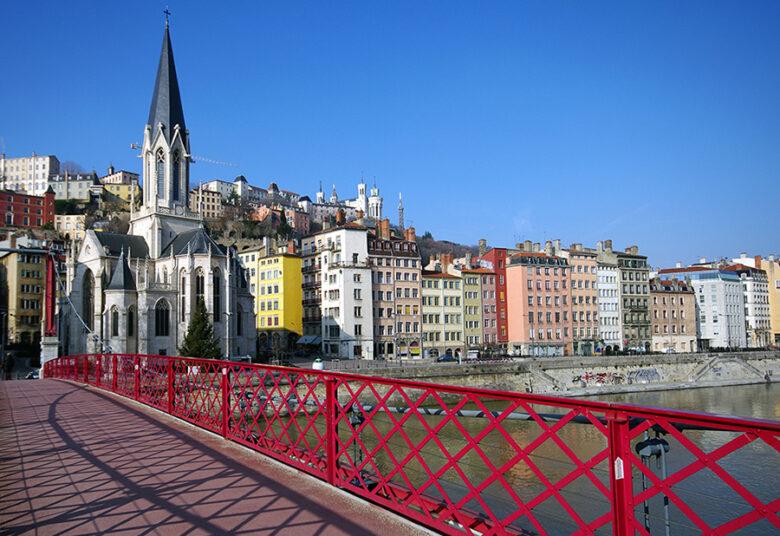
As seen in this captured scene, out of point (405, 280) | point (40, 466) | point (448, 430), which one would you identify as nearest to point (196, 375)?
point (40, 466)

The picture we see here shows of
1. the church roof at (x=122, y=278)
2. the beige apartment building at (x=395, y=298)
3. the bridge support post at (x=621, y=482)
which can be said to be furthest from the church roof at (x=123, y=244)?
the bridge support post at (x=621, y=482)

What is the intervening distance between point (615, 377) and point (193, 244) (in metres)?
43.2

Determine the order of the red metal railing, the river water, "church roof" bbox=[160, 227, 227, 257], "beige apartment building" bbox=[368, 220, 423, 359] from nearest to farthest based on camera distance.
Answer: the red metal railing
the river water
"church roof" bbox=[160, 227, 227, 257]
"beige apartment building" bbox=[368, 220, 423, 359]

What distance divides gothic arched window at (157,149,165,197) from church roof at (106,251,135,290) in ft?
30.3

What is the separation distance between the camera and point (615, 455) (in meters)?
4.56

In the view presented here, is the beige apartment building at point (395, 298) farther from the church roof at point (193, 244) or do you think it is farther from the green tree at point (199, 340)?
the green tree at point (199, 340)

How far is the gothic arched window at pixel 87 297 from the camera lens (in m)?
53.1

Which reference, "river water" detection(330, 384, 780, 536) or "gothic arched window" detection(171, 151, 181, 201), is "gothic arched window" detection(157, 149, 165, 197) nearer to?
"gothic arched window" detection(171, 151, 181, 201)

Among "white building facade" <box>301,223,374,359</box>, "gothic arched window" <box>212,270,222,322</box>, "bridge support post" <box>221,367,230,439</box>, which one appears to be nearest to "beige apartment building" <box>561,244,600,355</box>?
"white building facade" <box>301,223,374,359</box>

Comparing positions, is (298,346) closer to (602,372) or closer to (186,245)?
(186,245)

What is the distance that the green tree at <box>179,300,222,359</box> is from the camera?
44719 mm

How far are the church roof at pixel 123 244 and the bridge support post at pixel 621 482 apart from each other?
5331 centimetres

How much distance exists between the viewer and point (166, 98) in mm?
58344

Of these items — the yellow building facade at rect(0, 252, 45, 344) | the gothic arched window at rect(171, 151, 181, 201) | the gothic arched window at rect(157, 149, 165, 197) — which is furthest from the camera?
the yellow building facade at rect(0, 252, 45, 344)
